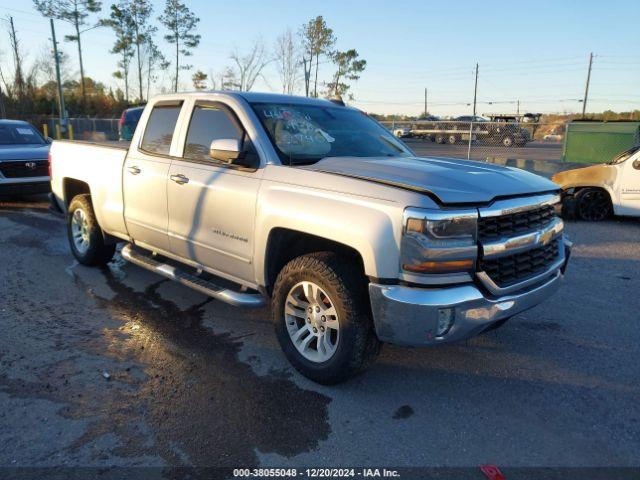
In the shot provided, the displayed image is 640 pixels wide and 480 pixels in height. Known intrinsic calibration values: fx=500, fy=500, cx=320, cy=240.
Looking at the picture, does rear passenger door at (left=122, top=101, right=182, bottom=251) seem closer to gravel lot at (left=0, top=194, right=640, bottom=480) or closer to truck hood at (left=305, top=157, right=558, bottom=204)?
gravel lot at (left=0, top=194, right=640, bottom=480)

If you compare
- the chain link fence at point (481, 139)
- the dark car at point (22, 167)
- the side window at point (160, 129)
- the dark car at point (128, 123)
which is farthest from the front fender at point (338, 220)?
the dark car at point (128, 123)

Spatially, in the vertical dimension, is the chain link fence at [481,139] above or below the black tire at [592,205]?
above

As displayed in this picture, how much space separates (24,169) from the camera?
980 centimetres

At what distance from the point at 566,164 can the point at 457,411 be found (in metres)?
11.3

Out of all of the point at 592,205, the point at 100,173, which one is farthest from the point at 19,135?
the point at 592,205

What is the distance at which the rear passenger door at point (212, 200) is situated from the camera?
378 centimetres

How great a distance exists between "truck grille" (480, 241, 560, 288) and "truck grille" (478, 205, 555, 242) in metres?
0.15

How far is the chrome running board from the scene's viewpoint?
12.1 ft

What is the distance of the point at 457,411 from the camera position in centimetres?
→ 315

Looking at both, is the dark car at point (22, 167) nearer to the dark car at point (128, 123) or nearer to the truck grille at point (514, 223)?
the dark car at point (128, 123)

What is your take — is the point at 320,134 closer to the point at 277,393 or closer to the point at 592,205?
the point at 277,393

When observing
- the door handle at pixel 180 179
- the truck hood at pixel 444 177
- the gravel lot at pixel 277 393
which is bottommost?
the gravel lot at pixel 277 393

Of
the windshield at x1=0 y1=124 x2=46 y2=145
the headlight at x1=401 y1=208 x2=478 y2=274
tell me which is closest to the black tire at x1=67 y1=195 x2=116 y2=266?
the headlight at x1=401 y1=208 x2=478 y2=274

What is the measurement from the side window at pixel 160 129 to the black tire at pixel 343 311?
205cm
